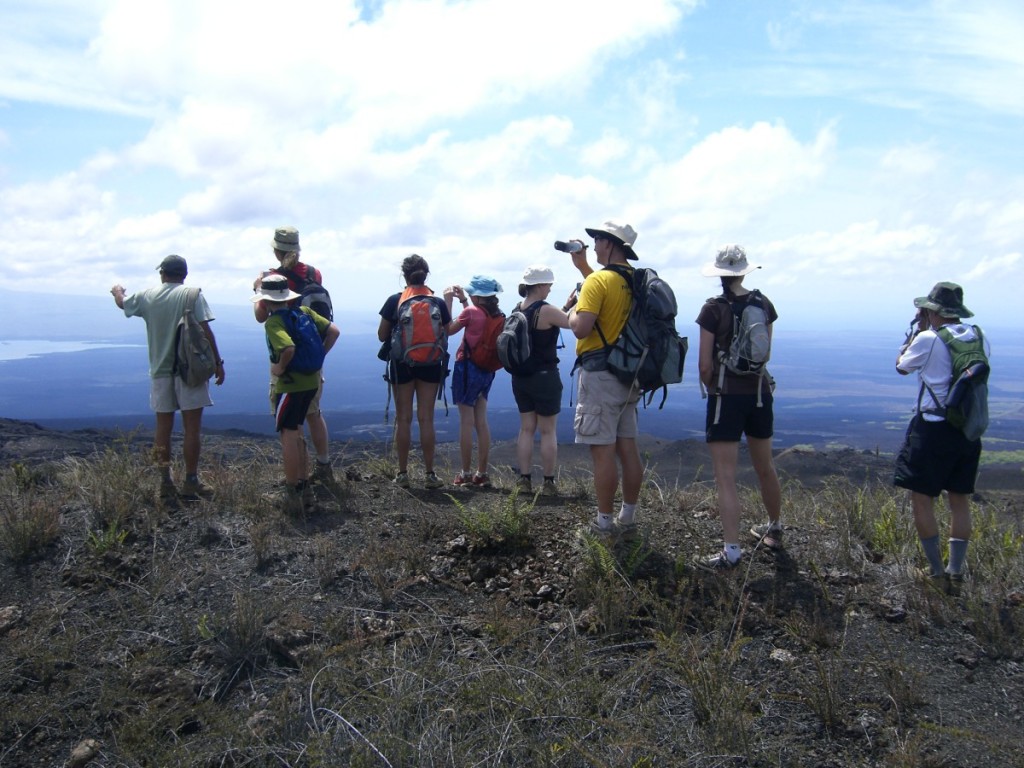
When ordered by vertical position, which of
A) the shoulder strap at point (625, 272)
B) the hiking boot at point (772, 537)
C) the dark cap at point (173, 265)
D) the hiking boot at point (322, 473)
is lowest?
the hiking boot at point (772, 537)

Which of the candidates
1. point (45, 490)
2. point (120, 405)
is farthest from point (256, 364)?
point (45, 490)

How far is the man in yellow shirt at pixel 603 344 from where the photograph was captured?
4.90 m

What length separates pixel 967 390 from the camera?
4.37m

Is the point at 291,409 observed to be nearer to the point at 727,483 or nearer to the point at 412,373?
the point at 412,373

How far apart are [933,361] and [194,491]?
5.21m

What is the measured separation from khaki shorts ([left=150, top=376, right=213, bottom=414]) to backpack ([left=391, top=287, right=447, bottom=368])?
1.51 m

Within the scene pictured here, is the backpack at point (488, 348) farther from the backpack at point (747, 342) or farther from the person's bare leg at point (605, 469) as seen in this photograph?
the backpack at point (747, 342)

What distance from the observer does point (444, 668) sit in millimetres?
3490

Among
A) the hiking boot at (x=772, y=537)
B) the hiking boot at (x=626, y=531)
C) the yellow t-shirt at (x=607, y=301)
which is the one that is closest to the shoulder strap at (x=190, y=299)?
the yellow t-shirt at (x=607, y=301)

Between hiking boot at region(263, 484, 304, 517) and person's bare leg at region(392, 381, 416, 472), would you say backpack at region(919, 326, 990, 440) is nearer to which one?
person's bare leg at region(392, 381, 416, 472)

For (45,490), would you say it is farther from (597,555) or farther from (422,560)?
(597,555)

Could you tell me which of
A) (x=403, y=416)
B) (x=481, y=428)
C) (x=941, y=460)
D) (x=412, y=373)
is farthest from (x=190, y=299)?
(x=941, y=460)

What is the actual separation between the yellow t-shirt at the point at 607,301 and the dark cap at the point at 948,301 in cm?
174

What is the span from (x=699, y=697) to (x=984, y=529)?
10.9 feet
